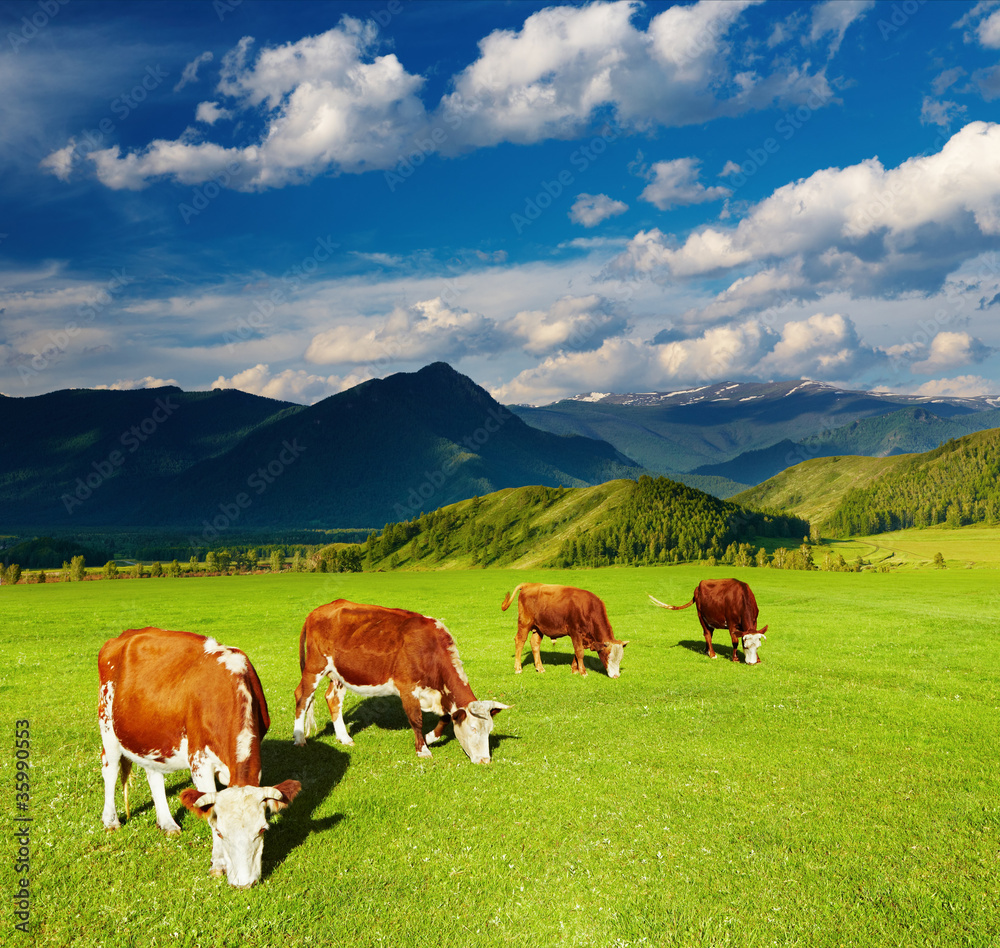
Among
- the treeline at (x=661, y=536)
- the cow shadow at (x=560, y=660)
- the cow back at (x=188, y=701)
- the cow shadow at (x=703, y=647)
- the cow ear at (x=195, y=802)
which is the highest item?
the cow back at (x=188, y=701)

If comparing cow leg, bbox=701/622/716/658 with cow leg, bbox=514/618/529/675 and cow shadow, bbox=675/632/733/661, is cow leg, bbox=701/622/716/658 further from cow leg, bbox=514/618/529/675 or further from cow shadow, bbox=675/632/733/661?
cow leg, bbox=514/618/529/675

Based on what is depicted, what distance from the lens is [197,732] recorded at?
9.37 metres

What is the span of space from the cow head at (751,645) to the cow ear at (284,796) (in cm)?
1903

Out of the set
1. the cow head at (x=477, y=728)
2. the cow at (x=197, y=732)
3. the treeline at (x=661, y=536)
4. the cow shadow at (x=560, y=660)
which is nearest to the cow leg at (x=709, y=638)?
the cow shadow at (x=560, y=660)

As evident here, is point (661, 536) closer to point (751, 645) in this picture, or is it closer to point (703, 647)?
point (703, 647)

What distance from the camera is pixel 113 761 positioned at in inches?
400

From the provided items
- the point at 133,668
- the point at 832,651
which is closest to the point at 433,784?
the point at 133,668

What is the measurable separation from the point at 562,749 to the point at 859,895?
6.55 meters

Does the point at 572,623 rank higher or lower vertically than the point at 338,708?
higher

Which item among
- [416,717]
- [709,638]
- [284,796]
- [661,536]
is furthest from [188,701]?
[661,536]

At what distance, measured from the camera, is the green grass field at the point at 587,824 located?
789 cm

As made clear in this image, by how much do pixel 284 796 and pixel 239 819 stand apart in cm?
61

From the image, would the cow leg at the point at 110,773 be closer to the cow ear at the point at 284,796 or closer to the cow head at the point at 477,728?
the cow ear at the point at 284,796

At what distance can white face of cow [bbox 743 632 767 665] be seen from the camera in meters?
22.8
